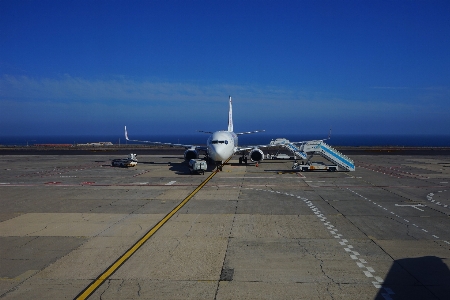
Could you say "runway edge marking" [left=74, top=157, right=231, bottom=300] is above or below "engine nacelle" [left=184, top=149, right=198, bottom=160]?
below

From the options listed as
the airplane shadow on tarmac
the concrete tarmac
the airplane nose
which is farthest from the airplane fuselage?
the airplane shadow on tarmac

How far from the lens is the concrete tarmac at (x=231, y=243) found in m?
10.8

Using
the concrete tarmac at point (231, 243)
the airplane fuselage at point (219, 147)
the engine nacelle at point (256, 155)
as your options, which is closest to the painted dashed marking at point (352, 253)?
the concrete tarmac at point (231, 243)

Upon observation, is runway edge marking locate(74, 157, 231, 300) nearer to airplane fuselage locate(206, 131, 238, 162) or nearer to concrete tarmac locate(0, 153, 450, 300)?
concrete tarmac locate(0, 153, 450, 300)

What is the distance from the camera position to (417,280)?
36.8ft

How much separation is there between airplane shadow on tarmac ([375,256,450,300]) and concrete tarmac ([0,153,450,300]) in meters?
0.03

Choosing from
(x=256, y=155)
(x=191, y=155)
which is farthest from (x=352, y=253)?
(x=256, y=155)

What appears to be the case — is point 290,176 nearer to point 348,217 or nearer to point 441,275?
point 348,217

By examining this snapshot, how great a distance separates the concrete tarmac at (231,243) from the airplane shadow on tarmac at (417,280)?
33mm

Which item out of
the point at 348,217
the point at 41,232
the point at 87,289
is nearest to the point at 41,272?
the point at 87,289

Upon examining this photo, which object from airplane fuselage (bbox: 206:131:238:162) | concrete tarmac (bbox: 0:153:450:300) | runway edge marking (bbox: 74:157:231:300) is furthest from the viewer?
airplane fuselage (bbox: 206:131:238:162)

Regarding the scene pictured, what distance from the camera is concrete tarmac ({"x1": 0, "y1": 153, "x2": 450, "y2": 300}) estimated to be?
35.3 ft

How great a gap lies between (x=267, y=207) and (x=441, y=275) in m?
11.7

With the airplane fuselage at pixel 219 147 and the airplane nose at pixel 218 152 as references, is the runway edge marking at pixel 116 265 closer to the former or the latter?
the airplane nose at pixel 218 152
